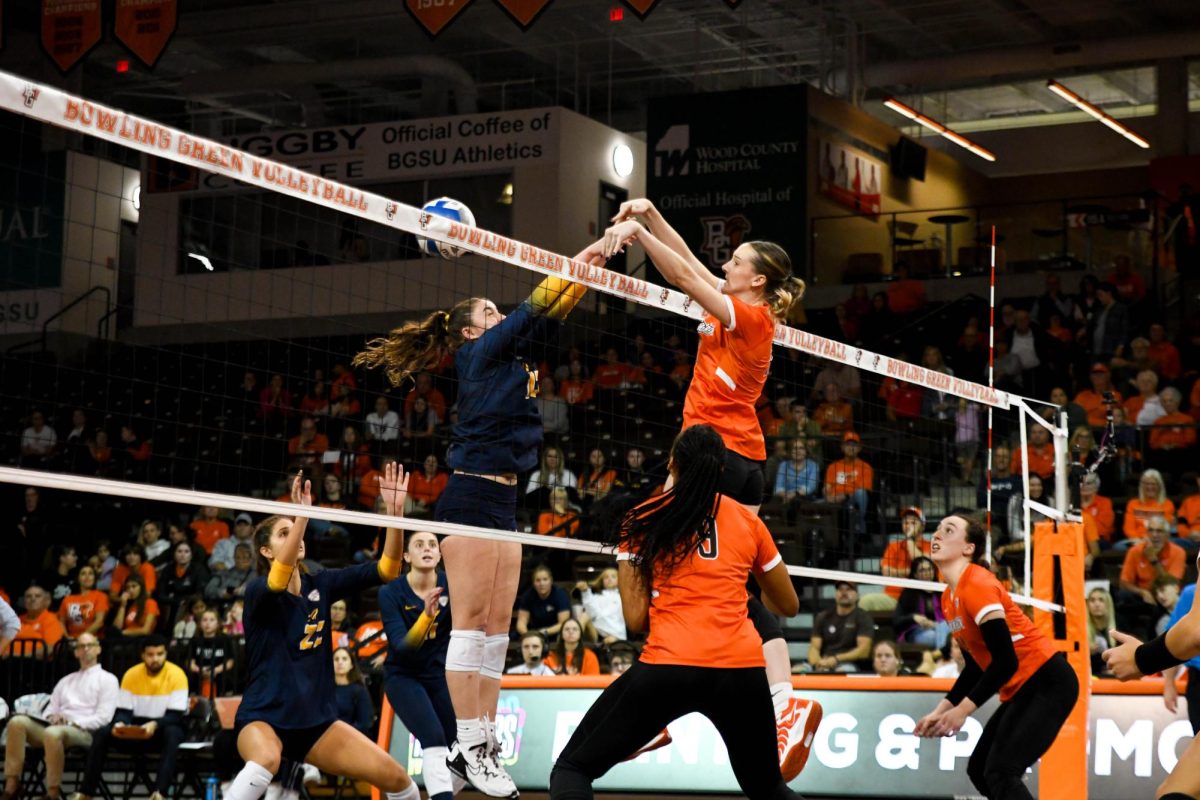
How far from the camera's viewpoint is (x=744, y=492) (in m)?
6.70

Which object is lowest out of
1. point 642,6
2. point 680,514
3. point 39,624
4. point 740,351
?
point 39,624

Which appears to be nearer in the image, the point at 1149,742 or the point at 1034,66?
the point at 1149,742

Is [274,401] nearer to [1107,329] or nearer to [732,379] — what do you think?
[1107,329]

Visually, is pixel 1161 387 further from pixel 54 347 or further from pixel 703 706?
A: pixel 54 347

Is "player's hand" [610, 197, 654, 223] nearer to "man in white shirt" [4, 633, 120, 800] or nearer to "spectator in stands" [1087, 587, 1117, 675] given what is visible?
"spectator in stands" [1087, 587, 1117, 675]

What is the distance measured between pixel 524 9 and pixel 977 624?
7.87 metres

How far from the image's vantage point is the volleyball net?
8742 mm

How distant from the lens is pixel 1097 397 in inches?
685

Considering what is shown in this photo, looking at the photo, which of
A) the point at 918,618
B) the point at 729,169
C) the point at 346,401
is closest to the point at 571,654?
the point at 918,618

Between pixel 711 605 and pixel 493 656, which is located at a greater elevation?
pixel 711 605

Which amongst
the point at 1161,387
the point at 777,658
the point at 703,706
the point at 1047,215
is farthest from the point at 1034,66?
the point at 703,706

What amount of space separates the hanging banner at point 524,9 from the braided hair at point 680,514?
831cm

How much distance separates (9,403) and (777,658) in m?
19.4

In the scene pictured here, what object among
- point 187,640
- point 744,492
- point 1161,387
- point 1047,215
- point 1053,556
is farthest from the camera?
point 1047,215
